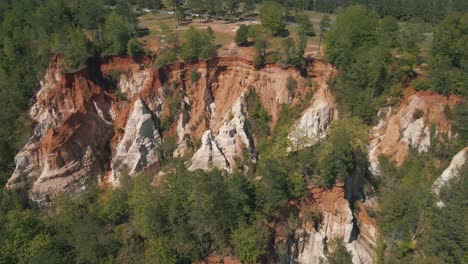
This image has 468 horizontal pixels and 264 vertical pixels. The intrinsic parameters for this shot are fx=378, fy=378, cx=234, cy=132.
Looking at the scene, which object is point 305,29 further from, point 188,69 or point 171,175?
point 171,175

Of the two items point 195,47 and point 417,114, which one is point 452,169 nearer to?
point 417,114

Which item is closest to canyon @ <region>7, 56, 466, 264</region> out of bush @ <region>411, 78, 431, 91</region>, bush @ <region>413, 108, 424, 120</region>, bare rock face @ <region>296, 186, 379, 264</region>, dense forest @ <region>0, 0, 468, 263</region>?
bush @ <region>413, 108, 424, 120</region>

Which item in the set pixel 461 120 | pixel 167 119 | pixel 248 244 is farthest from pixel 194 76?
pixel 461 120

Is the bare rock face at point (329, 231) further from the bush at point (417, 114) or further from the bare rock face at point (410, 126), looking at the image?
the bush at point (417, 114)

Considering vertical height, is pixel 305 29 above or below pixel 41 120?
above

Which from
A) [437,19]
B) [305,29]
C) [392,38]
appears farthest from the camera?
[437,19]

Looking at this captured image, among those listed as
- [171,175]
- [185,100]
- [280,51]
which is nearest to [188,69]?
[185,100]
